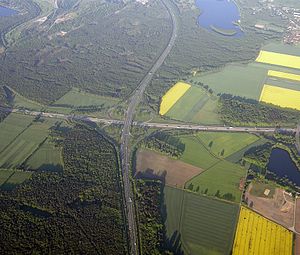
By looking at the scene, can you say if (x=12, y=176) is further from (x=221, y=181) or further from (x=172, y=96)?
(x=172, y=96)

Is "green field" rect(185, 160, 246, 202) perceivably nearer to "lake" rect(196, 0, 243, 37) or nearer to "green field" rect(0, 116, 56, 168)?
"green field" rect(0, 116, 56, 168)

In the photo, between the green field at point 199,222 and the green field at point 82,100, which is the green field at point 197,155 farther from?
the green field at point 82,100

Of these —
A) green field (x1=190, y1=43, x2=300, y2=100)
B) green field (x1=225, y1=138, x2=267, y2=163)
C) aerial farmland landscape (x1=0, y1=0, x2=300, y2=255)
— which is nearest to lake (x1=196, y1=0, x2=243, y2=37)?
aerial farmland landscape (x1=0, y1=0, x2=300, y2=255)

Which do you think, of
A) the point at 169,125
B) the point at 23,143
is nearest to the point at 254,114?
the point at 169,125

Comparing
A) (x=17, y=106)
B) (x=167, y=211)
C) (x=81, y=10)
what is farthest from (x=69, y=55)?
(x=167, y=211)

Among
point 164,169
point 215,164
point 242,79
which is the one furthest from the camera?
point 242,79
